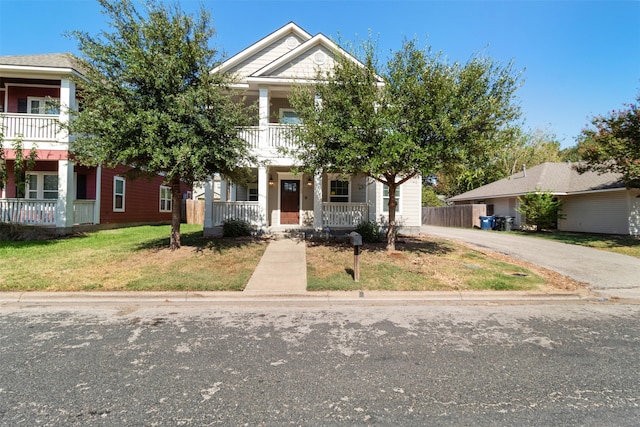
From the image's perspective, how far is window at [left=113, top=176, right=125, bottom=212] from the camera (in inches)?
696

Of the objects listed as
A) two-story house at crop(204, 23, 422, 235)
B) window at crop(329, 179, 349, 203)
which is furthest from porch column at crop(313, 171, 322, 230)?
window at crop(329, 179, 349, 203)

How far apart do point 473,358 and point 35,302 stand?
763cm

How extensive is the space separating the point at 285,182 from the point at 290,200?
35.8 inches

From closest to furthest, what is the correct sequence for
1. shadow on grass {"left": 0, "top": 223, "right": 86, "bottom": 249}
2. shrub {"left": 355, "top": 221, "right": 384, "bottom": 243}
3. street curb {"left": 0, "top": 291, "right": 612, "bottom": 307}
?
street curb {"left": 0, "top": 291, "right": 612, "bottom": 307}
shadow on grass {"left": 0, "top": 223, "right": 86, "bottom": 249}
shrub {"left": 355, "top": 221, "right": 384, "bottom": 243}

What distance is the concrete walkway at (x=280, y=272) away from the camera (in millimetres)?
7062

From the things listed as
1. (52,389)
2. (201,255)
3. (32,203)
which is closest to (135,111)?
(201,255)

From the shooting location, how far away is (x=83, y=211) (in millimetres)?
15234

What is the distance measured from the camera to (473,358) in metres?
4.05

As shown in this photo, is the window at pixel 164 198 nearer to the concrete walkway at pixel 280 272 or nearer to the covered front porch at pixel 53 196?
the covered front porch at pixel 53 196

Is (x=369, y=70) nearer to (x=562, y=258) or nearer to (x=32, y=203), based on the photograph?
(x=562, y=258)

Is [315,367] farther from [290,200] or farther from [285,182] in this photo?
[285,182]

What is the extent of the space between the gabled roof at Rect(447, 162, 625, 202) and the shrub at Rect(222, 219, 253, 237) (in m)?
16.1

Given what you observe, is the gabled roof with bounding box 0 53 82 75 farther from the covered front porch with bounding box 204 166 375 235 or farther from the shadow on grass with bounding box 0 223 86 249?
the covered front porch with bounding box 204 166 375 235

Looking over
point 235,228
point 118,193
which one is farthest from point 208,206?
point 118,193
